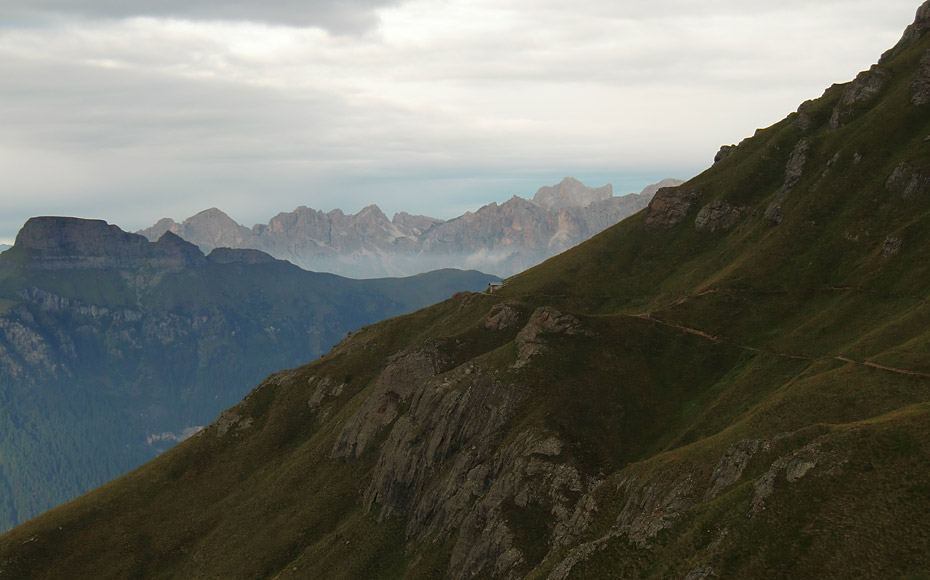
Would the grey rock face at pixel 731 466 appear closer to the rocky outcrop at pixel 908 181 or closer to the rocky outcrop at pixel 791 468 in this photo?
the rocky outcrop at pixel 791 468

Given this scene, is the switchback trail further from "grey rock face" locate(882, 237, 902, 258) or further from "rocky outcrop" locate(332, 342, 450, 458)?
"rocky outcrop" locate(332, 342, 450, 458)

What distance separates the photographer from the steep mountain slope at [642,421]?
60.0m

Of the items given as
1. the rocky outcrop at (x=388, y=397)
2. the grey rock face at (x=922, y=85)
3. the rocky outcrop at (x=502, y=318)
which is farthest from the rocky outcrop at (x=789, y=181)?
the rocky outcrop at (x=388, y=397)

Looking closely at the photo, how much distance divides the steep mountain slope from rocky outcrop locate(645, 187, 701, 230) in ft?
2.11

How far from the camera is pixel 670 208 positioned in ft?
612

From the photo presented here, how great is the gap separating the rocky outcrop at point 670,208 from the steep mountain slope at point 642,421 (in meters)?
0.64

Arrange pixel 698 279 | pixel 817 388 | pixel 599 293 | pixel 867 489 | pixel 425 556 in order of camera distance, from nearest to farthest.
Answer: pixel 867 489, pixel 817 388, pixel 425 556, pixel 698 279, pixel 599 293

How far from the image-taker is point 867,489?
181 ft

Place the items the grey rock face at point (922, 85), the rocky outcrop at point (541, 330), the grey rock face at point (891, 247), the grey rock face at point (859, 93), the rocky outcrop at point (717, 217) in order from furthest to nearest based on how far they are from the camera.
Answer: the rocky outcrop at point (717, 217), the grey rock face at point (859, 93), the grey rock face at point (922, 85), the rocky outcrop at point (541, 330), the grey rock face at point (891, 247)

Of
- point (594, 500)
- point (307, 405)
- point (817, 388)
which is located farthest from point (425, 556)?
point (307, 405)

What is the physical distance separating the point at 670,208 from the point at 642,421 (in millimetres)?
98719

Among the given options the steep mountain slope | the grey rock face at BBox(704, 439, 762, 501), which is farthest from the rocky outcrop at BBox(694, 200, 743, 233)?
the grey rock face at BBox(704, 439, 762, 501)

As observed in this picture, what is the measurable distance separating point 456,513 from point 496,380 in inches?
982

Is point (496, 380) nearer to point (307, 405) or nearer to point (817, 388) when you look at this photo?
point (817, 388)
